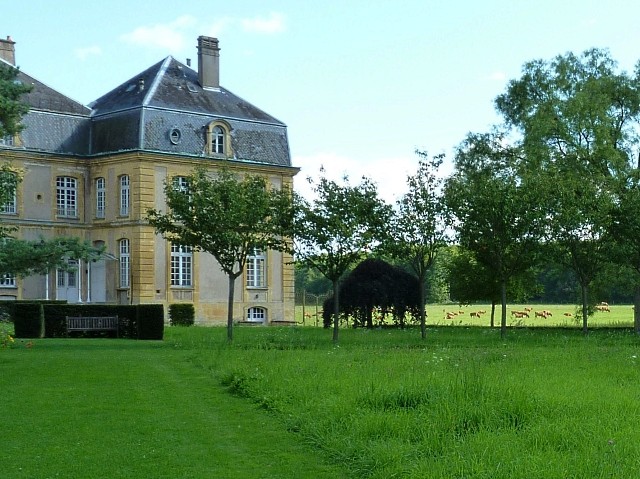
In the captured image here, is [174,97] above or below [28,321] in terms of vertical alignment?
above

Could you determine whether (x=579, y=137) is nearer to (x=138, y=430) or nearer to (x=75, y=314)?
(x=75, y=314)

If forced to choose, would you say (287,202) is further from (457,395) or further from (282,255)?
(282,255)

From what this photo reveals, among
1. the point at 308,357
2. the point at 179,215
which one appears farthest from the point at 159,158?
the point at 308,357

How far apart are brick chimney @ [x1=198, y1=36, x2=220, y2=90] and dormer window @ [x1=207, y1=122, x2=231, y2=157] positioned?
2594mm

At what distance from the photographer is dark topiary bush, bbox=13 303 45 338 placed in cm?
2727

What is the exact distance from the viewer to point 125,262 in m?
43.5

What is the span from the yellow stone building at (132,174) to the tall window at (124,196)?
4cm

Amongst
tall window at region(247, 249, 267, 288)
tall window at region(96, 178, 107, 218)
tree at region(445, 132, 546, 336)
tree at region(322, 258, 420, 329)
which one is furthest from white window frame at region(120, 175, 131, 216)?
tree at region(445, 132, 546, 336)

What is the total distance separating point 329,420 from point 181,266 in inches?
1353

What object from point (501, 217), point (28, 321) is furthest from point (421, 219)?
point (28, 321)

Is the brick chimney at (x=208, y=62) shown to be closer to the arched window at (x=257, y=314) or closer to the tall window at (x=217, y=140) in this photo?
the tall window at (x=217, y=140)

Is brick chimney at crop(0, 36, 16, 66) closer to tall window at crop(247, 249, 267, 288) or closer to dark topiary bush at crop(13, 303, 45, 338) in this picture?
tall window at crop(247, 249, 267, 288)

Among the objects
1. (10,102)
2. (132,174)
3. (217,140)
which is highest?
(217,140)

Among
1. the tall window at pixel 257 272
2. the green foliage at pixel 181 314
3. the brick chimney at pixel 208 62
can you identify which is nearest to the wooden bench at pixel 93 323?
the green foliage at pixel 181 314
